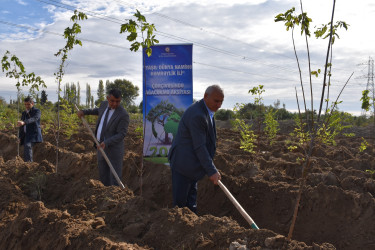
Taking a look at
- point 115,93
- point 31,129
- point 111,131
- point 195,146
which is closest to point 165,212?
point 195,146

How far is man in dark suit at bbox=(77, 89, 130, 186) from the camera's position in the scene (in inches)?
223

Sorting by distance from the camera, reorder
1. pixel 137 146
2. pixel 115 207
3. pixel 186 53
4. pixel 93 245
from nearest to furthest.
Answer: pixel 93 245 → pixel 115 207 → pixel 186 53 → pixel 137 146

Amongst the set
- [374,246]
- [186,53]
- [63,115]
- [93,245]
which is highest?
[186,53]

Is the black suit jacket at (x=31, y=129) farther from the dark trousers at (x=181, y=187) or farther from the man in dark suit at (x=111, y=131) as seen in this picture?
the dark trousers at (x=181, y=187)

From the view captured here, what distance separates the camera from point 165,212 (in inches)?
159

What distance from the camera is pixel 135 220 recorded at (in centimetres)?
418

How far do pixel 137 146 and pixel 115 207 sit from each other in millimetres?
6706

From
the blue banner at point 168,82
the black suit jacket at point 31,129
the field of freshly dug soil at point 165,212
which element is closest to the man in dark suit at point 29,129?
the black suit jacket at point 31,129

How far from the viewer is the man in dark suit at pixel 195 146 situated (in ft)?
13.4

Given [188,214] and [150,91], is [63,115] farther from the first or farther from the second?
[188,214]

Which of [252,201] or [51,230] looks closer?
[51,230]

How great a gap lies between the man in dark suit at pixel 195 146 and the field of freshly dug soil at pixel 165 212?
0.45 metres

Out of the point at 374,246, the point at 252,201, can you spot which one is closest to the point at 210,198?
the point at 252,201

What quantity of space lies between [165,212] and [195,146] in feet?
2.54
